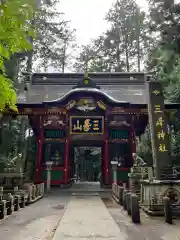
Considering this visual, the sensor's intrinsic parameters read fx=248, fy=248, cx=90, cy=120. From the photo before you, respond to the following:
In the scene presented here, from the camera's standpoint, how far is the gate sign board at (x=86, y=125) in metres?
15.5

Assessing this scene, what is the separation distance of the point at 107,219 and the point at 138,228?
936 mm

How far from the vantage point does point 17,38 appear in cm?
238

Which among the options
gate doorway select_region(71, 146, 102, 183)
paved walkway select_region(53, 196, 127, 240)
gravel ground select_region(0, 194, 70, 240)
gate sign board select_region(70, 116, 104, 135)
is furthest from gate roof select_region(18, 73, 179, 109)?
gate doorway select_region(71, 146, 102, 183)

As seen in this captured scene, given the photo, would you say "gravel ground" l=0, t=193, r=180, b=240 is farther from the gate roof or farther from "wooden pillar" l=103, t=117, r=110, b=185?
the gate roof

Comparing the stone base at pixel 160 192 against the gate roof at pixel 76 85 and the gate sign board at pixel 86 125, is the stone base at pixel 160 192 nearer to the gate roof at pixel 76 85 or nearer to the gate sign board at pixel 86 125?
the gate sign board at pixel 86 125

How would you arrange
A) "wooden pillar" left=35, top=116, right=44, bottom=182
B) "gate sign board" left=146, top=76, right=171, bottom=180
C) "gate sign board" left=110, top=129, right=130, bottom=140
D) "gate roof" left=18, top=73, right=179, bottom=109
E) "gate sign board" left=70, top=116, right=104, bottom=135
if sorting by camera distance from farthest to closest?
1. "gate roof" left=18, top=73, right=179, bottom=109
2. "gate sign board" left=110, top=129, right=130, bottom=140
3. "gate sign board" left=70, top=116, right=104, bottom=135
4. "wooden pillar" left=35, top=116, right=44, bottom=182
5. "gate sign board" left=146, top=76, right=171, bottom=180

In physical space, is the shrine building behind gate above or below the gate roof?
below

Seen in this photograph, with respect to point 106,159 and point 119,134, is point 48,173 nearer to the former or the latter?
point 106,159

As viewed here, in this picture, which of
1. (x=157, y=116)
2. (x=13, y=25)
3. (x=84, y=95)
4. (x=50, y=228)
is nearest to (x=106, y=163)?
(x=84, y=95)

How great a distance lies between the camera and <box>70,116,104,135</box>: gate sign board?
15.5 meters

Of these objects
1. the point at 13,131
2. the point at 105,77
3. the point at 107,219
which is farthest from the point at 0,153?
the point at 107,219

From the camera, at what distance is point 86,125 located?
1552 centimetres

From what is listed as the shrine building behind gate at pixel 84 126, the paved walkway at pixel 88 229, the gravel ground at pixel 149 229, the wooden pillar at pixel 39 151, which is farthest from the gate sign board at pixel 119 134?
the paved walkway at pixel 88 229

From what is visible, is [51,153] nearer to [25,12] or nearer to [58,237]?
[58,237]
